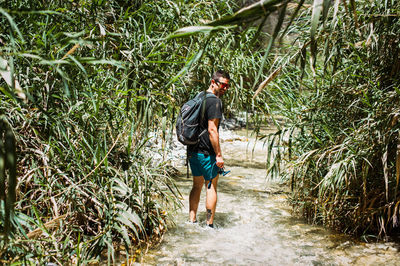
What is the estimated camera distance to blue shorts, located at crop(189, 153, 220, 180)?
15.3ft

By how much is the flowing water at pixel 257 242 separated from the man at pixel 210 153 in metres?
0.32

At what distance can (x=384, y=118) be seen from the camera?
12.0 ft

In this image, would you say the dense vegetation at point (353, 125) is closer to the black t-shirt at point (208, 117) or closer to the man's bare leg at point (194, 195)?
the black t-shirt at point (208, 117)

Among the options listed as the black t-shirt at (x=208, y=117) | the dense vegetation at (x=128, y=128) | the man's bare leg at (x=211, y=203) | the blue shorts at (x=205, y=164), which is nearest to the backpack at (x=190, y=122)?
the black t-shirt at (x=208, y=117)

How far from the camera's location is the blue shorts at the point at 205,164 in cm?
466

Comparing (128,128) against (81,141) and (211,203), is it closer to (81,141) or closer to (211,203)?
(81,141)

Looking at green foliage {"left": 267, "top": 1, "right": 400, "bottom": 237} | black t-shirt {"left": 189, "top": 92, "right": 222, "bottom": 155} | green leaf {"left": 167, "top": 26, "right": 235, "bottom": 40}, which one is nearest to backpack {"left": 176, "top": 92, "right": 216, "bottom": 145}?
black t-shirt {"left": 189, "top": 92, "right": 222, "bottom": 155}

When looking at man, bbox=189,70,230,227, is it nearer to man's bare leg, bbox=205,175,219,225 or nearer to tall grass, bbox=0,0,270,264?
man's bare leg, bbox=205,175,219,225

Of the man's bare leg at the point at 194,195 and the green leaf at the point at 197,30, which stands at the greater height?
the green leaf at the point at 197,30

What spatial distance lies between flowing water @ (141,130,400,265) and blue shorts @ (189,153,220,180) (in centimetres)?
61

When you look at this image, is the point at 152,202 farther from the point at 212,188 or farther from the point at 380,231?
the point at 380,231

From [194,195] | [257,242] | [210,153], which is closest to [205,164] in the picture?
[210,153]

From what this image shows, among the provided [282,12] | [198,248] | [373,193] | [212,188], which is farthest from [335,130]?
[282,12]

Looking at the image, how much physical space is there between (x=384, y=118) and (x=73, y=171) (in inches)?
104
